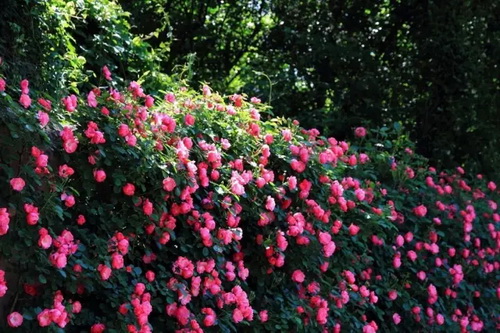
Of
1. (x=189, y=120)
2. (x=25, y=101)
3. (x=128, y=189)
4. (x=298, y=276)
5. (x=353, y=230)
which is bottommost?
(x=298, y=276)

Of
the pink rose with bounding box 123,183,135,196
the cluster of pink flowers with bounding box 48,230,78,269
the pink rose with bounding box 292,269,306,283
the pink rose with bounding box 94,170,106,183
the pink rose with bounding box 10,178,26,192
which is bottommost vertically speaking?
the pink rose with bounding box 292,269,306,283

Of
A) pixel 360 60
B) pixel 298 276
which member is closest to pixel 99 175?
pixel 298 276

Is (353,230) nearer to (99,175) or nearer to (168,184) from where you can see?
(168,184)

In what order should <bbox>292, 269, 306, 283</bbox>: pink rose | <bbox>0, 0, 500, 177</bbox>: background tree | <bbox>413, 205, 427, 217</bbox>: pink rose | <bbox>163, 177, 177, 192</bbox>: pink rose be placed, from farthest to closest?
<bbox>0, 0, 500, 177</bbox>: background tree, <bbox>413, 205, 427, 217</bbox>: pink rose, <bbox>292, 269, 306, 283</bbox>: pink rose, <bbox>163, 177, 177, 192</bbox>: pink rose

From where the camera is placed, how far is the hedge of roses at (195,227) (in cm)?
267

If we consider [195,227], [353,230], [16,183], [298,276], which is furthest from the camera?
[353,230]

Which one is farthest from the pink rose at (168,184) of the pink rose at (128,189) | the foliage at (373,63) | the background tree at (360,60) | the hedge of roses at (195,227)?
the foliage at (373,63)

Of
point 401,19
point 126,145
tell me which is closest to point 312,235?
point 126,145

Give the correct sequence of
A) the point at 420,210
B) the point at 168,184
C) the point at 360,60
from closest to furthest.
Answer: the point at 168,184 < the point at 420,210 < the point at 360,60

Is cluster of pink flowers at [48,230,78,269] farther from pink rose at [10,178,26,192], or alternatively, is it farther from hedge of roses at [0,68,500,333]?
pink rose at [10,178,26,192]

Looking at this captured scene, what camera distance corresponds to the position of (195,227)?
10.6 feet

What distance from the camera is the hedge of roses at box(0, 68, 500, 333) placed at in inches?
105

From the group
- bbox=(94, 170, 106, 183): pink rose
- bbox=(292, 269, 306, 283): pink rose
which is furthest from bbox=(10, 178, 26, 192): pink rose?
bbox=(292, 269, 306, 283): pink rose

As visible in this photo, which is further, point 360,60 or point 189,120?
point 360,60
